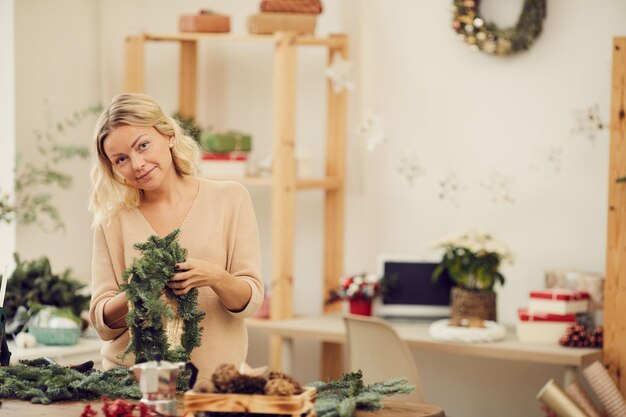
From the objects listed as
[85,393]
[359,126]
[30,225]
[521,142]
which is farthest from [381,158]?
[85,393]

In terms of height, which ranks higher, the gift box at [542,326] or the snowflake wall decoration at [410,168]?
the snowflake wall decoration at [410,168]

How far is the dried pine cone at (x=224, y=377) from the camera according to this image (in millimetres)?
1940

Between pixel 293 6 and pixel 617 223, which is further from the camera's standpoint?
pixel 293 6

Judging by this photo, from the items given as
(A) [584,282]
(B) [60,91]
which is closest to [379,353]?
(A) [584,282]

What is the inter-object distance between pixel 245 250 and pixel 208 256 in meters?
0.09

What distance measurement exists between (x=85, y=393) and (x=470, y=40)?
255 centimetres

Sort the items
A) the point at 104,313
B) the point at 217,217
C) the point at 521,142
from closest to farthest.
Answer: the point at 104,313 < the point at 217,217 < the point at 521,142

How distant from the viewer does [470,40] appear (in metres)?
4.34

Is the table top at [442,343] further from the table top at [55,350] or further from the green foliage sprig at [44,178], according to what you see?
the green foliage sprig at [44,178]

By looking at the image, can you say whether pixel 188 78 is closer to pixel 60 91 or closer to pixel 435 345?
pixel 60 91

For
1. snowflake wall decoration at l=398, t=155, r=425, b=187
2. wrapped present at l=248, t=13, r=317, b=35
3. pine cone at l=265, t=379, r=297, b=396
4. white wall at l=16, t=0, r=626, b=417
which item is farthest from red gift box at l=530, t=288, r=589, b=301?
pine cone at l=265, t=379, r=297, b=396

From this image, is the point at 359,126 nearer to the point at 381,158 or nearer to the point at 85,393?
the point at 381,158

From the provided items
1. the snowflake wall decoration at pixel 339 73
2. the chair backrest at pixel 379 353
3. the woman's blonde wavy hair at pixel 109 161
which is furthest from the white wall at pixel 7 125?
the woman's blonde wavy hair at pixel 109 161

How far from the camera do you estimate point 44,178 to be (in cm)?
450
